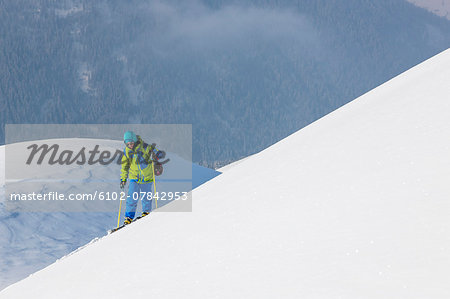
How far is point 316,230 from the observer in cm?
441

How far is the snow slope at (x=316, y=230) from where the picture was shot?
12.4ft

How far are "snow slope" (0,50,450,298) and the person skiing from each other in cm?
245

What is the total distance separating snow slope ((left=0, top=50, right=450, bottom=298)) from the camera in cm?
378

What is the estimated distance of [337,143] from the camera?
597 centimetres

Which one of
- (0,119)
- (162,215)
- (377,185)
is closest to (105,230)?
(162,215)

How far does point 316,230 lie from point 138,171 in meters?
5.35

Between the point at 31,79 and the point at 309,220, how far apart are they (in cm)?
17689

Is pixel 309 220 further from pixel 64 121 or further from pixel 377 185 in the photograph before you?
pixel 64 121

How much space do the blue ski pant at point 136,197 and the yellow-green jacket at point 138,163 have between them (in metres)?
0.12
